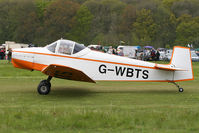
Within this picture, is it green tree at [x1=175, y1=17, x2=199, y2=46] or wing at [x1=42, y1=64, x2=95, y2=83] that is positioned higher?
green tree at [x1=175, y1=17, x2=199, y2=46]

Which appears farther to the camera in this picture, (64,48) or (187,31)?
(187,31)

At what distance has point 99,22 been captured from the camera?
80.6 meters

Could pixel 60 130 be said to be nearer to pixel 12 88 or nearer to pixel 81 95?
pixel 81 95

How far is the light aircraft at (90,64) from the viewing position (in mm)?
11039

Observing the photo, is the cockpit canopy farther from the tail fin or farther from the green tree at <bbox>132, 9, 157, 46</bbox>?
the green tree at <bbox>132, 9, 157, 46</bbox>

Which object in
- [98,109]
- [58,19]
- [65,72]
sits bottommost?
[98,109]

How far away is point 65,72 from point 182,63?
4798 mm

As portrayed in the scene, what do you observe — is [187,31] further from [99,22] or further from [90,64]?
[90,64]

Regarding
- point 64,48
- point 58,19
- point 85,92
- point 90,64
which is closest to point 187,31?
point 58,19

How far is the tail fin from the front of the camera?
39.0ft

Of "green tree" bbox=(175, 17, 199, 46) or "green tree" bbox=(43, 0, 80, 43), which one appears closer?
"green tree" bbox=(43, 0, 80, 43)

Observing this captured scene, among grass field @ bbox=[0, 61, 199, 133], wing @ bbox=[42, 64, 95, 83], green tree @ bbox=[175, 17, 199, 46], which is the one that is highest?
green tree @ bbox=[175, 17, 199, 46]

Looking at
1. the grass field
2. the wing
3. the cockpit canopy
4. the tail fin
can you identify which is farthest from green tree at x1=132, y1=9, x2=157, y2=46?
the wing

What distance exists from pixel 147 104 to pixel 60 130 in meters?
3.80
